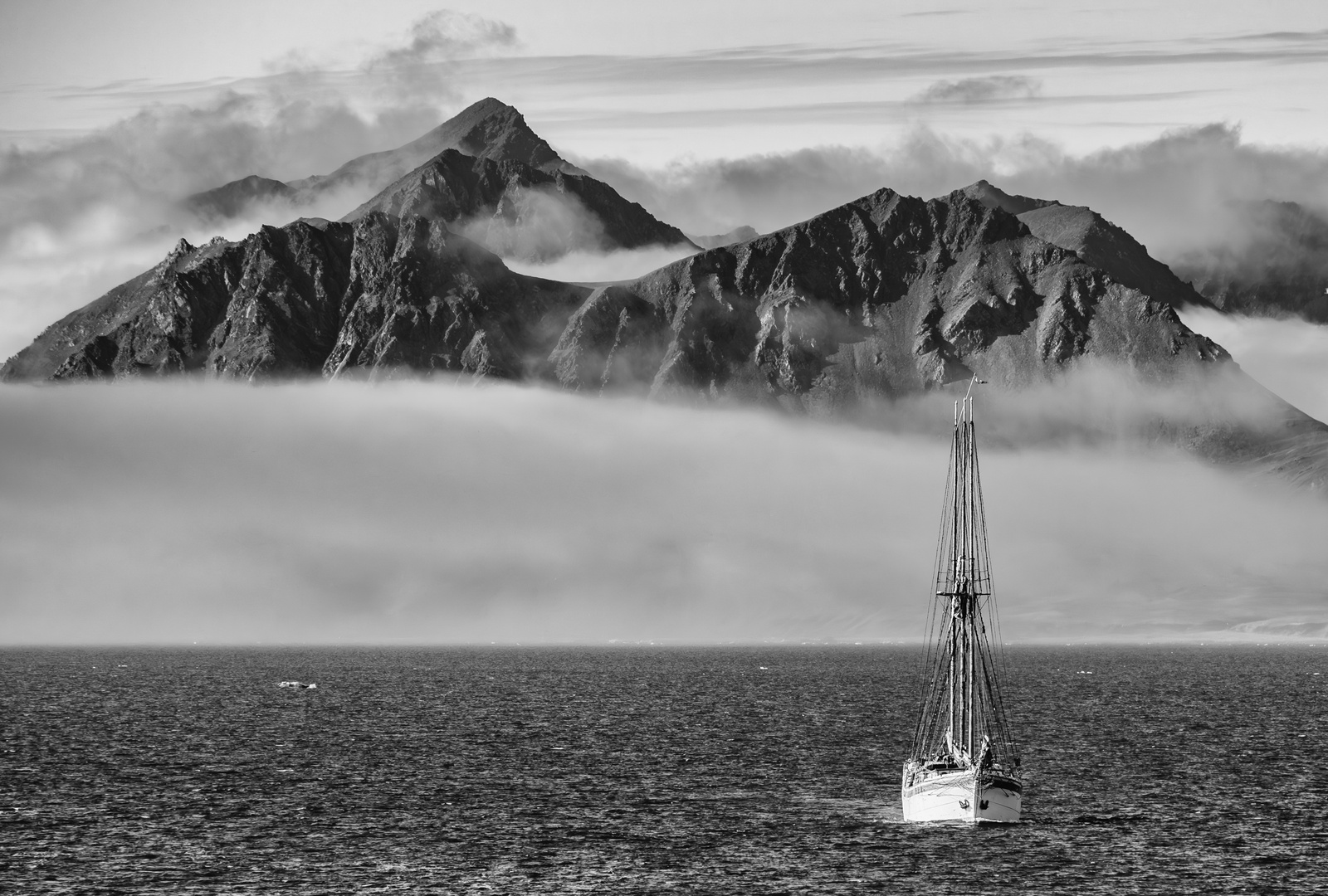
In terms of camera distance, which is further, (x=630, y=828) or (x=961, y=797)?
(x=961, y=797)

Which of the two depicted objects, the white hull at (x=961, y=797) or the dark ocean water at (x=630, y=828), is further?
the white hull at (x=961, y=797)

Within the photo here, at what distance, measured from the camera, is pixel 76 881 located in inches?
4653

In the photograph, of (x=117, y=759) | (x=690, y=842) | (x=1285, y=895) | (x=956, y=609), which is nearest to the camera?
(x=1285, y=895)

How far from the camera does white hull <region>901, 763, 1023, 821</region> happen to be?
142 meters

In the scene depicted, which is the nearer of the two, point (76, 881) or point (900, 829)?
point (76, 881)

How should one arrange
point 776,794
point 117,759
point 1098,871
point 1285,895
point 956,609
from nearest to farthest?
point 1285,895
point 1098,871
point 956,609
point 776,794
point 117,759

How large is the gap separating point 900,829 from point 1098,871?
21.6 m

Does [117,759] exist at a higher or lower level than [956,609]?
lower

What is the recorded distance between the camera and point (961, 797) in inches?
5640

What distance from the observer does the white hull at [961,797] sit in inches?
5610

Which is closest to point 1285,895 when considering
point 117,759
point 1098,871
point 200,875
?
point 1098,871

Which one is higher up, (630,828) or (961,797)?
(961,797)

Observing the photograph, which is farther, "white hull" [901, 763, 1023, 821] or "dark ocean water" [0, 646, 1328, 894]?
"white hull" [901, 763, 1023, 821]

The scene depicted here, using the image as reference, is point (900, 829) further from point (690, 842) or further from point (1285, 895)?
point (1285, 895)
